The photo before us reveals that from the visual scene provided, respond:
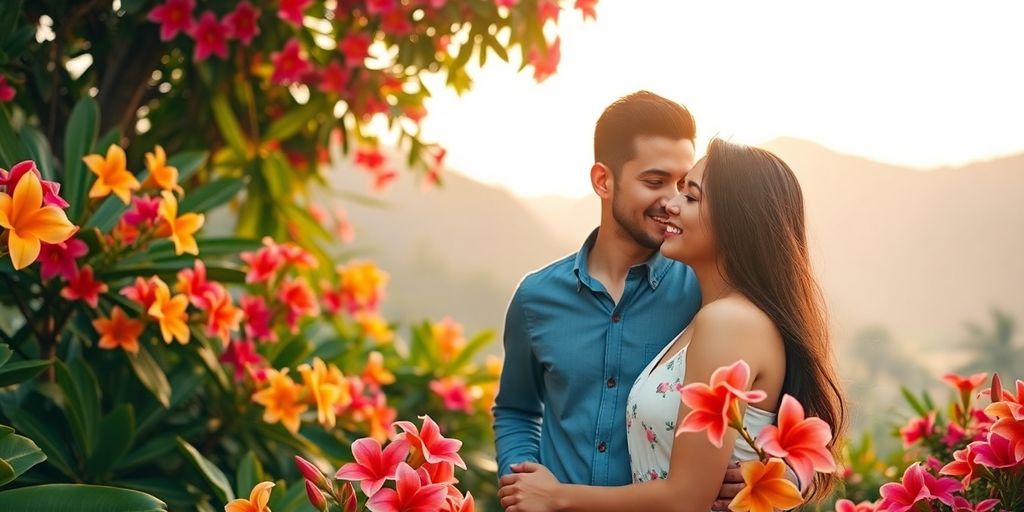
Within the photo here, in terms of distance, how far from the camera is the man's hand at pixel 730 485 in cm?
151

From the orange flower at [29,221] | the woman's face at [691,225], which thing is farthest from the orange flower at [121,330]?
the woman's face at [691,225]

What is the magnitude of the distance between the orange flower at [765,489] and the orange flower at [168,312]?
1.38m

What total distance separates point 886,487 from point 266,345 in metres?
1.83

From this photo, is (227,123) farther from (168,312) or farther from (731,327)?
(731,327)

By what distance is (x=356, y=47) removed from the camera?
2.83m

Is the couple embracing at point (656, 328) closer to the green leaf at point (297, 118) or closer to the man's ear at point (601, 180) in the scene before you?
the man's ear at point (601, 180)

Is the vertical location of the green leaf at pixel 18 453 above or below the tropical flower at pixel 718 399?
below

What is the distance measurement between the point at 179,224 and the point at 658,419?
1079 mm

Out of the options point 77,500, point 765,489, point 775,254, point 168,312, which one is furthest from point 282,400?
point 765,489

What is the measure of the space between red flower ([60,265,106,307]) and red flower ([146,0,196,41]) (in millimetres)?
698

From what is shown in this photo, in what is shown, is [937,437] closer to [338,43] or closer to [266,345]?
[266,345]

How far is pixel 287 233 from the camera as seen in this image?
3389 mm

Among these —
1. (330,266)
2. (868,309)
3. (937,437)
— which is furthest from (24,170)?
(868,309)

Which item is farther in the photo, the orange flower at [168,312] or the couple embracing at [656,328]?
the orange flower at [168,312]
